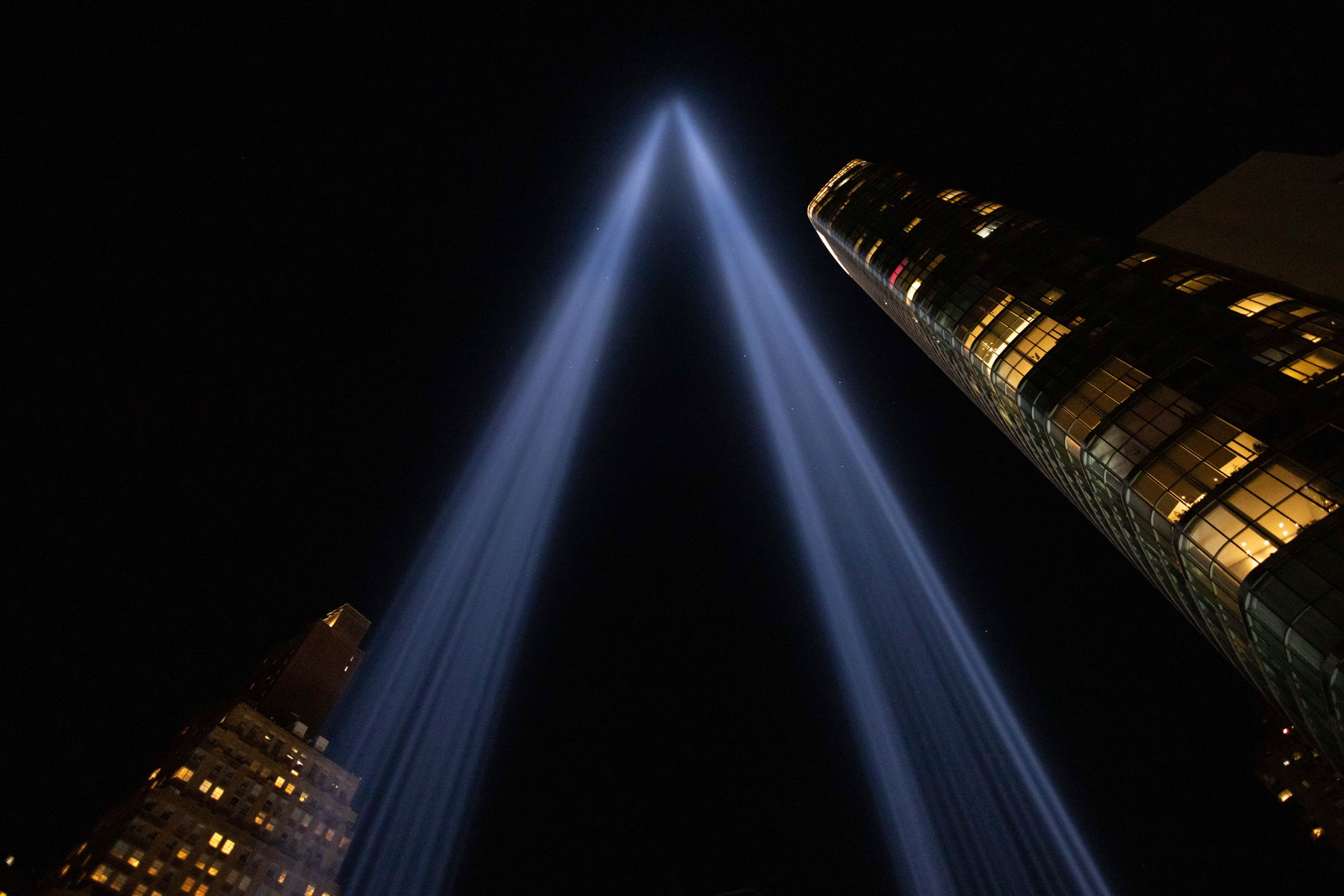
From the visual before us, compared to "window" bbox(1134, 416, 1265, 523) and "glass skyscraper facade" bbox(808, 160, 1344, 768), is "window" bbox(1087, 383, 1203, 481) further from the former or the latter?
"window" bbox(1134, 416, 1265, 523)

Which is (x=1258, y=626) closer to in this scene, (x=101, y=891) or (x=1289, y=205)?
(x=1289, y=205)

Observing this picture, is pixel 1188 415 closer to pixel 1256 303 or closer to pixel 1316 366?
pixel 1316 366

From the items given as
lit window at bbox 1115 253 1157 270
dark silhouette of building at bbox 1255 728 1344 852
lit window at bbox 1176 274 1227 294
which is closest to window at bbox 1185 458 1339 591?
lit window at bbox 1176 274 1227 294

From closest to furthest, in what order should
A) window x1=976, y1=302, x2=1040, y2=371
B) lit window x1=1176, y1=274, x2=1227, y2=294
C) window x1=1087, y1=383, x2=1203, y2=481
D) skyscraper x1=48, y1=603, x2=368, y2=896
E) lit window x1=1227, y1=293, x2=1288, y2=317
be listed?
window x1=1087, y1=383, x2=1203, y2=481 → lit window x1=1227, y1=293, x2=1288, y2=317 → lit window x1=1176, y1=274, x2=1227, y2=294 → window x1=976, y1=302, x2=1040, y2=371 → skyscraper x1=48, y1=603, x2=368, y2=896

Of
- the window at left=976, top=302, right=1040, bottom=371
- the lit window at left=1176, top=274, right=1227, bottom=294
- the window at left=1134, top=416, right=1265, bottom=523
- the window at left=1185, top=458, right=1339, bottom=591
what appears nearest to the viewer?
the window at left=1185, top=458, right=1339, bottom=591

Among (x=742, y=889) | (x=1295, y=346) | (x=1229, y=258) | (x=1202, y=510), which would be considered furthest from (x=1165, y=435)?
(x=742, y=889)

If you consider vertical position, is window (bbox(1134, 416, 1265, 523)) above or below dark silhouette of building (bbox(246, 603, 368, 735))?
below

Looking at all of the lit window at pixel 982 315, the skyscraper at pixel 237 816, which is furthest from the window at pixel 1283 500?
the skyscraper at pixel 237 816

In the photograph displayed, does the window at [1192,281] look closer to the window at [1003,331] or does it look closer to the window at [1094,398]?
the window at [1094,398]
